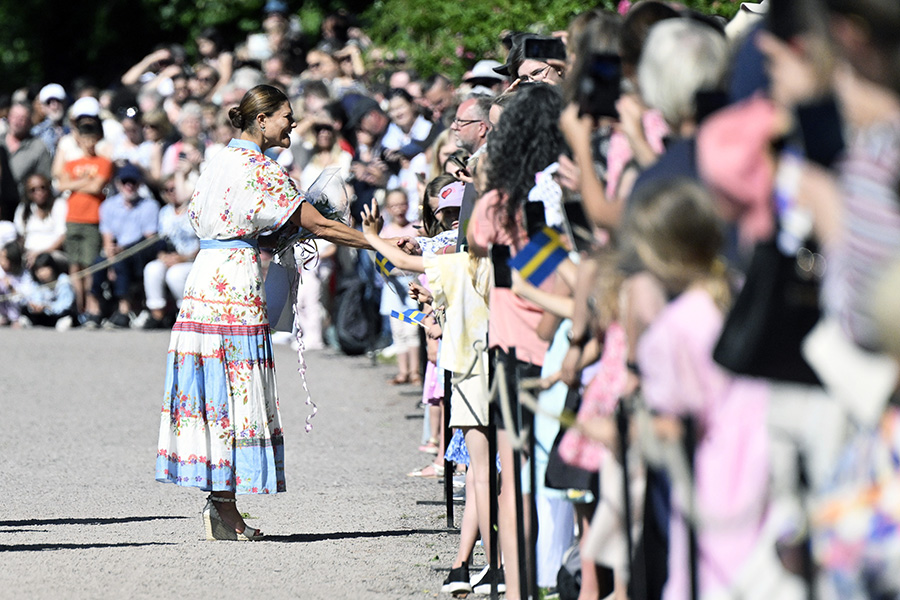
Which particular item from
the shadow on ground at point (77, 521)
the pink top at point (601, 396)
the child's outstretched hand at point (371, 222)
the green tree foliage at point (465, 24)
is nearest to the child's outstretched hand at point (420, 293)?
the child's outstretched hand at point (371, 222)

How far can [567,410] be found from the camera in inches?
197

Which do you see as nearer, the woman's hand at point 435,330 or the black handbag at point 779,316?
the black handbag at point 779,316

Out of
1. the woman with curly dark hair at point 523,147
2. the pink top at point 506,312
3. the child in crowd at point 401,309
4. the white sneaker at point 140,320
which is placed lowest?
the white sneaker at point 140,320

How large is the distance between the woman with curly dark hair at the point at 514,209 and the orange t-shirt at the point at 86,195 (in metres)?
12.2

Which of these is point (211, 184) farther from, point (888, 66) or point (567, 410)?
point (888, 66)

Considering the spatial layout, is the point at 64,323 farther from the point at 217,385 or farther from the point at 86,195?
the point at 217,385

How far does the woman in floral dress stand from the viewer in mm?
7039

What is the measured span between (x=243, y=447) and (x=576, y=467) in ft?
9.17

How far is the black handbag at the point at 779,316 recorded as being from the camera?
332 cm

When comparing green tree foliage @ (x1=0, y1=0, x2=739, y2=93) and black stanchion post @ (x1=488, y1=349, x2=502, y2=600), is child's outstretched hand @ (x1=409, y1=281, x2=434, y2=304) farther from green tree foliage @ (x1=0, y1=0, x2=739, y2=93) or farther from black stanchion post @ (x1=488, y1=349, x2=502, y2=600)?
green tree foliage @ (x1=0, y1=0, x2=739, y2=93)

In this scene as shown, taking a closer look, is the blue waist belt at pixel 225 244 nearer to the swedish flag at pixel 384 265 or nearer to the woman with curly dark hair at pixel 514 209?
the swedish flag at pixel 384 265

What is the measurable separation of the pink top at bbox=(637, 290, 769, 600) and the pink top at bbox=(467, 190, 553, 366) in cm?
147

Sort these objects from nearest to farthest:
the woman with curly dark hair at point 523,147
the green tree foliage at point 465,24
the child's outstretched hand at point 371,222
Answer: the woman with curly dark hair at point 523,147
the child's outstretched hand at point 371,222
the green tree foliage at point 465,24

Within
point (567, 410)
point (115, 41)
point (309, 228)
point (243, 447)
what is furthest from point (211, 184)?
point (115, 41)
